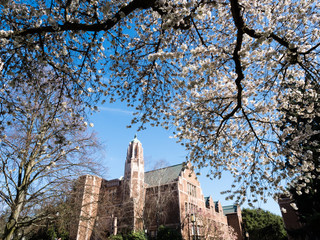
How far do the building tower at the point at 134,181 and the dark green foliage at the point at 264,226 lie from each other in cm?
2354

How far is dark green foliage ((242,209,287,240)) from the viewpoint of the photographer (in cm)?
3709

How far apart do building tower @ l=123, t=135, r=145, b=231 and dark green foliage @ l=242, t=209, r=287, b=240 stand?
2354 centimetres

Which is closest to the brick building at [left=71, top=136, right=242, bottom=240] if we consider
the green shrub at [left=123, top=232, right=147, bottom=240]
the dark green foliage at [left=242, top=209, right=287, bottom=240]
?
the green shrub at [left=123, top=232, right=147, bottom=240]

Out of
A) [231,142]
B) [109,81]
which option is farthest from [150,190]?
[109,81]

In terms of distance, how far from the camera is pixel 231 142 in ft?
25.7

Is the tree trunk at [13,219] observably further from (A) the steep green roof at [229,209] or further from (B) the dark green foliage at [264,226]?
(A) the steep green roof at [229,209]

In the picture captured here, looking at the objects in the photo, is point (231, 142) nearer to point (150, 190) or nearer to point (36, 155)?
point (36, 155)

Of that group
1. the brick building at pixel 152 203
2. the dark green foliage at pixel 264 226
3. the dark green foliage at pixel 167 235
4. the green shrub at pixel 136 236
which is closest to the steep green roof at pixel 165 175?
the brick building at pixel 152 203

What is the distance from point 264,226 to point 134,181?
91.7ft

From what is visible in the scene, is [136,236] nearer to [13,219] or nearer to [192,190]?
[13,219]

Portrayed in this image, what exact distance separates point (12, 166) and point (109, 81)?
6459 millimetres

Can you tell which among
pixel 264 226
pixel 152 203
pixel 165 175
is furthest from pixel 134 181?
pixel 264 226

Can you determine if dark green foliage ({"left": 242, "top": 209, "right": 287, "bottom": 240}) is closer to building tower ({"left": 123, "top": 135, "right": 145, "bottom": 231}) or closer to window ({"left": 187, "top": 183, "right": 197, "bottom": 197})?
window ({"left": 187, "top": 183, "right": 197, "bottom": 197})

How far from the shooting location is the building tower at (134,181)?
78.9 feet
